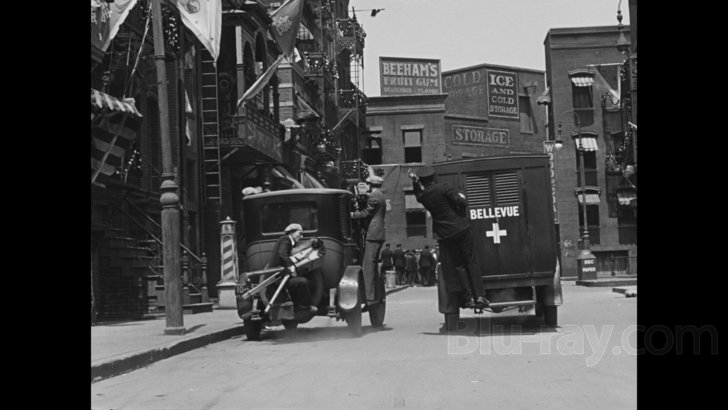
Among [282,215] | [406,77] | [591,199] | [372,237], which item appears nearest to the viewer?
[372,237]

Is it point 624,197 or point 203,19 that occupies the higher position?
point 203,19

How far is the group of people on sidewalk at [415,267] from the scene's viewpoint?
A: 47312 mm

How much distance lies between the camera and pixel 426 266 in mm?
47344

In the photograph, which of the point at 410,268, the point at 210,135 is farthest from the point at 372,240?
the point at 410,268

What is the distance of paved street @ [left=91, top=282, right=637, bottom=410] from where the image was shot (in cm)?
860

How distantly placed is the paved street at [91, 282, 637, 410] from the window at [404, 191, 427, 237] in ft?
142

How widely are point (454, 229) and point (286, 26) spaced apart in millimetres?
19016

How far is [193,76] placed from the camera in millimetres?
29969

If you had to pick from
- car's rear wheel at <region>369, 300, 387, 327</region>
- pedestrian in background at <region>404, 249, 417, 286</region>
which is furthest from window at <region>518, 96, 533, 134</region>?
car's rear wheel at <region>369, 300, 387, 327</region>

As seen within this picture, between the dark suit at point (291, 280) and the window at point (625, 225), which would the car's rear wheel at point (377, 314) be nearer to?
the dark suit at point (291, 280)

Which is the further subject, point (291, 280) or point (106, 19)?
point (106, 19)

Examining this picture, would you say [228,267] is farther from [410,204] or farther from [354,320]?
[410,204]

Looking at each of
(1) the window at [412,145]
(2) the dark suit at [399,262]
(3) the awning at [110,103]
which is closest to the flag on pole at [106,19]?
(3) the awning at [110,103]
